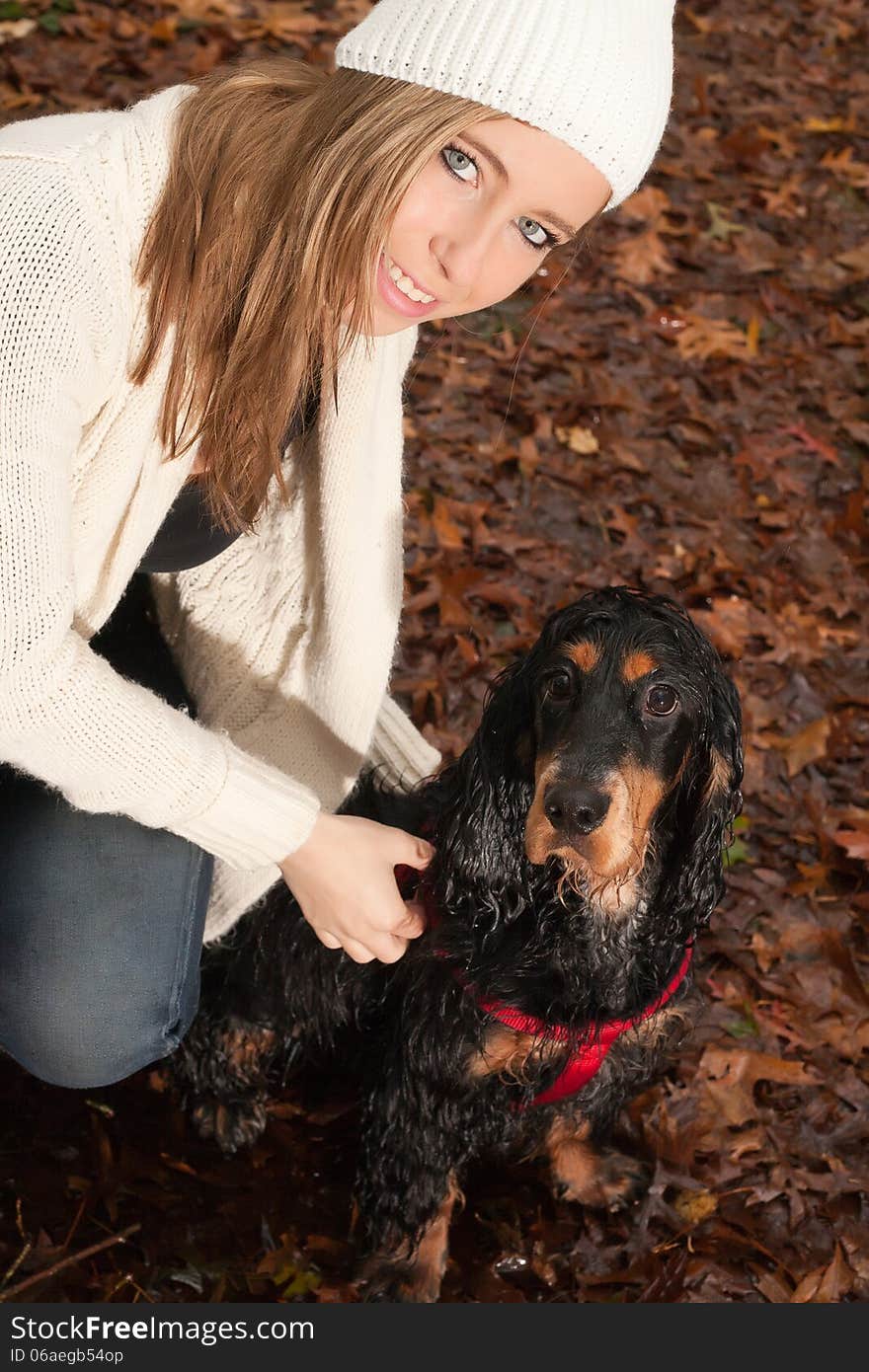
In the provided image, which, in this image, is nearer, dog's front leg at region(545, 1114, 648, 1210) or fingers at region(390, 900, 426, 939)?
fingers at region(390, 900, 426, 939)

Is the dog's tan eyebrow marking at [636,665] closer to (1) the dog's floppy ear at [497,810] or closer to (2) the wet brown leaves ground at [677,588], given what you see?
(1) the dog's floppy ear at [497,810]

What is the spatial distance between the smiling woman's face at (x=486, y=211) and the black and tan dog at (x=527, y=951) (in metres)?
0.65

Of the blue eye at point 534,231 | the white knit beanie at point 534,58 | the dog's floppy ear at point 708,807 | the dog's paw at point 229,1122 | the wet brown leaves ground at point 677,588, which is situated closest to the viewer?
the white knit beanie at point 534,58

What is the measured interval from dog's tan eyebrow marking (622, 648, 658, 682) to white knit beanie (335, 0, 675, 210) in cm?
82

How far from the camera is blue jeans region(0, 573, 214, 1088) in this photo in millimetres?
2312

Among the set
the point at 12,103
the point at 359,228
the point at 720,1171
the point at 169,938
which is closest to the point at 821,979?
the point at 720,1171

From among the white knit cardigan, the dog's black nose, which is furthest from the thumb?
the dog's black nose

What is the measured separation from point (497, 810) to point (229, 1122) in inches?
47.0

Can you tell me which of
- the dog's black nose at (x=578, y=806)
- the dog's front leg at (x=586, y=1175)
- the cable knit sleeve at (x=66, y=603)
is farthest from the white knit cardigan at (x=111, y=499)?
the dog's front leg at (x=586, y=1175)

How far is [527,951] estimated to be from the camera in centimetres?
236

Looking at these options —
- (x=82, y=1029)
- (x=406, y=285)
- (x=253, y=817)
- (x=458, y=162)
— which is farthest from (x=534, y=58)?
(x=82, y=1029)

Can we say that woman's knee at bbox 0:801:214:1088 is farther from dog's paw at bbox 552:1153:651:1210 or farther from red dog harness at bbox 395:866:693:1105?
dog's paw at bbox 552:1153:651:1210

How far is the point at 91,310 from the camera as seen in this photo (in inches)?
72.9

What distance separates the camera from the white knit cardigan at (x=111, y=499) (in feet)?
5.91
